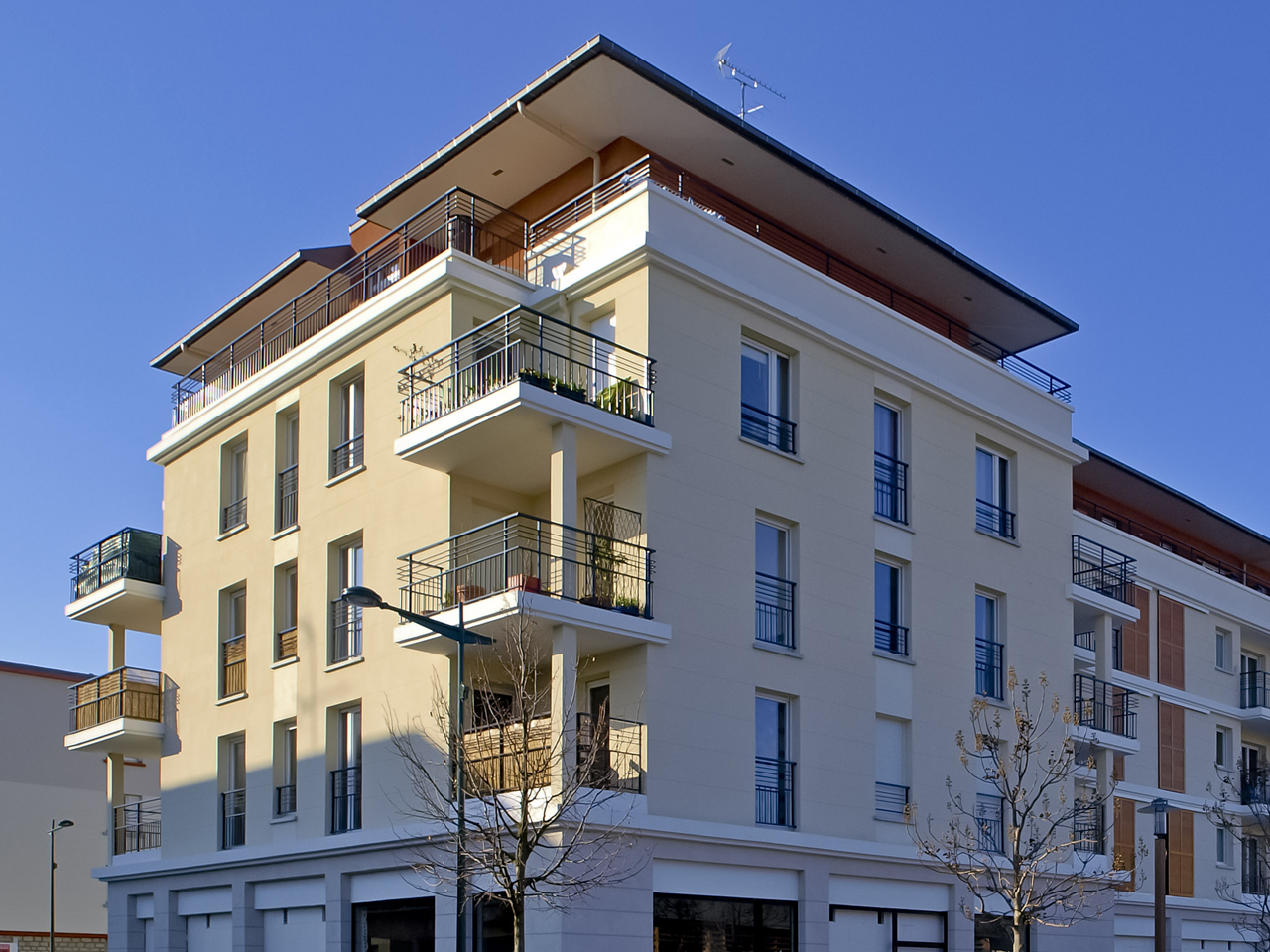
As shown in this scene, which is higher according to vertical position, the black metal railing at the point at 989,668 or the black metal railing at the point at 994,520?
the black metal railing at the point at 994,520

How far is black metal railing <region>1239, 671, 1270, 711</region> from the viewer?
39.3 m

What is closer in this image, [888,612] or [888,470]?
[888,612]

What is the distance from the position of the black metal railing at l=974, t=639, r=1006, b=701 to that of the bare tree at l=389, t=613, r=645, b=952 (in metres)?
8.91

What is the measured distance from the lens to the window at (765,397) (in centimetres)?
2345

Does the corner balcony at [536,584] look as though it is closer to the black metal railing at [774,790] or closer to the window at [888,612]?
the black metal railing at [774,790]

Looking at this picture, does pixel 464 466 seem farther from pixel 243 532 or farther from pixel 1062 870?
pixel 1062 870

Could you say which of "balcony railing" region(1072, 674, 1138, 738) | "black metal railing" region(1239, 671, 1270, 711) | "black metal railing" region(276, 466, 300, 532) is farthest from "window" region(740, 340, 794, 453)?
"black metal railing" region(1239, 671, 1270, 711)

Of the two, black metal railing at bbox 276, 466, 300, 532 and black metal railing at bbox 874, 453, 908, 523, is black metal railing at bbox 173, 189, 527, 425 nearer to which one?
black metal railing at bbox 276, 466, 300, 532

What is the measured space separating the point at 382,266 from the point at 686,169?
18.3 ft

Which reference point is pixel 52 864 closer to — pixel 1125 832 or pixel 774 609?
pixel 774 609

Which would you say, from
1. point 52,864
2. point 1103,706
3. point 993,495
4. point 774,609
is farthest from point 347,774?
point 52,864

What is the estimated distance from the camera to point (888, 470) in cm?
2589

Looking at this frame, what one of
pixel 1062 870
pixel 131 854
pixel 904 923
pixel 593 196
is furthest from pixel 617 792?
pixel 131 854

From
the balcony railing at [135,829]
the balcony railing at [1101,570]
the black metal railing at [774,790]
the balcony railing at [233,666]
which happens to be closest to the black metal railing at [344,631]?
the balcony railing at [233,666]
